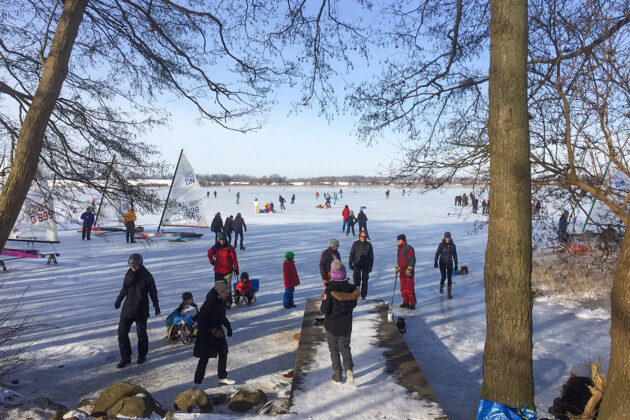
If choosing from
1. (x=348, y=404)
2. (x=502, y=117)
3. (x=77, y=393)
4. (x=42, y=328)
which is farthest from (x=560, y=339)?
(x=42, y=328)

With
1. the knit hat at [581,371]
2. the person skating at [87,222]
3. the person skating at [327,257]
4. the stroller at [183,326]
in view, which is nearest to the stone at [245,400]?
the stroller at [183,326]

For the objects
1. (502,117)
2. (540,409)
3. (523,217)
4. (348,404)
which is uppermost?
(502,117)

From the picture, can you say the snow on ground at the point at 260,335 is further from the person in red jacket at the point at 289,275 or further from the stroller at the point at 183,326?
the person in red jacket at the point at 289,275

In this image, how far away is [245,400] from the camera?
14.6ft

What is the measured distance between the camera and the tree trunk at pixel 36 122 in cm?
394

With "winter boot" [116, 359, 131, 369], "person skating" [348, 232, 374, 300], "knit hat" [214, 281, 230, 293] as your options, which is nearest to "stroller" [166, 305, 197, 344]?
"winter boot" [116, 359, 131, 369]

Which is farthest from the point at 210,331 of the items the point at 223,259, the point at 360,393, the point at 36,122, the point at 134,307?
the point at 223,259

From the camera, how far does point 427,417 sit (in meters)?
3.80

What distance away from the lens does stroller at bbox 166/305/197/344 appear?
641 cm

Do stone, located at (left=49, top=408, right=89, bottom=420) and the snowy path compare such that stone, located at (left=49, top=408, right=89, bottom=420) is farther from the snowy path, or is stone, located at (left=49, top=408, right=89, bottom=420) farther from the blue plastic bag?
the blue plastic bag

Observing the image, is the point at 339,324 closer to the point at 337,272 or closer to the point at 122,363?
the point at 337,272

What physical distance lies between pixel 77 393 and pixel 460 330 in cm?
605

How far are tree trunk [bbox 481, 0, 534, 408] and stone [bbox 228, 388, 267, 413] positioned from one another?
2.47m

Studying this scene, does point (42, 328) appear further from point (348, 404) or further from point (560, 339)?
point (560, 339)
